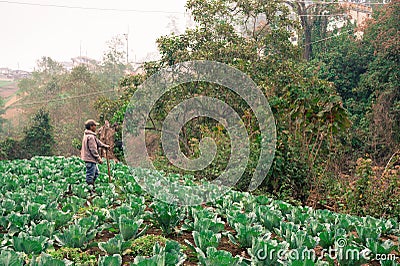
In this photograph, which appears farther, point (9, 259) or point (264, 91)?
point (264, 91)

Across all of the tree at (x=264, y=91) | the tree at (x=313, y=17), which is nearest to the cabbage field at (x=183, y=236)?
the tree at (x=264, y=91)

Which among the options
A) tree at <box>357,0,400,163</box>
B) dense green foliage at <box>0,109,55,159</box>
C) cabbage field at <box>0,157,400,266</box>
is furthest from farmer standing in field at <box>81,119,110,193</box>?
dense green foliage at <box>0,109,55,159</box>

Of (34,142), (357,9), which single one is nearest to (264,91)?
(34,142)

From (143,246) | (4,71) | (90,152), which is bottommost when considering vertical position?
(143,246)

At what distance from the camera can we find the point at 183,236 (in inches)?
225

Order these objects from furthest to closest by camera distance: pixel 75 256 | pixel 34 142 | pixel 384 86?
pixel 34 142
pixel 384 86
pixel 75 256

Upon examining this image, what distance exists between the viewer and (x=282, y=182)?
9.54 meters

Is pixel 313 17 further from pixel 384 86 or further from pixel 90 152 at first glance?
pixel 90 152

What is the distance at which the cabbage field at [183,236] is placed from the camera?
4.05m

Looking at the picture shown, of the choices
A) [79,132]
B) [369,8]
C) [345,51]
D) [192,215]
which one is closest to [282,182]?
[192,215]

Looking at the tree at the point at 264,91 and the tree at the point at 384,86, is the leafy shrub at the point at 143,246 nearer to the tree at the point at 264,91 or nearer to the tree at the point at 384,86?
the tree at the point at 264,91

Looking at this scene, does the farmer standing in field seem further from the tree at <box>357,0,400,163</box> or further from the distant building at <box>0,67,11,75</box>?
the distant building at <box>0,67,11,75</box>

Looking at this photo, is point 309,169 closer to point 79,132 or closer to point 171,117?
point 171,117

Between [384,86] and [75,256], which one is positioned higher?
[384,86]
